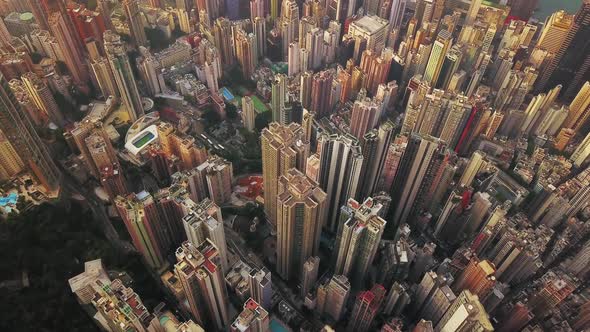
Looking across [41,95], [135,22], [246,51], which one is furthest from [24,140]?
[246,51]

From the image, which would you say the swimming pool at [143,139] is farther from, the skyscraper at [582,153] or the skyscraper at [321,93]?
the skyscraper at [582,153]

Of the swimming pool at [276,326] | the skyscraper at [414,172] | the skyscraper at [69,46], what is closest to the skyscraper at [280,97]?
the skyscraper at [414,172]

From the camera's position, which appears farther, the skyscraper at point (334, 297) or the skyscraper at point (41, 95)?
the skyscraper at point (41, 95)

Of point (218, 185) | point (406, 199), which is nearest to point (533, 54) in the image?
point (406, 199)

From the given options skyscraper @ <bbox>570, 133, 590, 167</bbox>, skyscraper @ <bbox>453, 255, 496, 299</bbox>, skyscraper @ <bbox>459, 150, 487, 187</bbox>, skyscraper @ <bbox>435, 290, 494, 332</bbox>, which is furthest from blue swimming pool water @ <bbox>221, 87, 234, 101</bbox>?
skyscraper @ <bbox>570, 133, 590, 167</bbox>

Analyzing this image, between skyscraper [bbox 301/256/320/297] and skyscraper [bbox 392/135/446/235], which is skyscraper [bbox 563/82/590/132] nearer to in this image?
→ skyscraper [bbox 392/135/446/235]

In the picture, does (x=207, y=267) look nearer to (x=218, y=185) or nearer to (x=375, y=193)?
A: (x=218, y=185)
